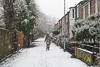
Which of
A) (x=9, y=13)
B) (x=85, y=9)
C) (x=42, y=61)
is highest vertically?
(x=85, y=9)

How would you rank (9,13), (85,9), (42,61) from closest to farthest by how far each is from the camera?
(42,61), (9,13), (85,9)

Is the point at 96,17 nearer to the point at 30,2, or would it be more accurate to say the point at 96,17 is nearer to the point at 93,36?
the point at 93,36

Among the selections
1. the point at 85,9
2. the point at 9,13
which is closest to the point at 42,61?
the point at 9,13

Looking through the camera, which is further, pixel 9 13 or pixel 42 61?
pixel 9 13

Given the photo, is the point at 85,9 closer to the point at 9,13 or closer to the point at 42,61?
the point at 9,13

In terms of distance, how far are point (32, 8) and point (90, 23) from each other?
42.8ft

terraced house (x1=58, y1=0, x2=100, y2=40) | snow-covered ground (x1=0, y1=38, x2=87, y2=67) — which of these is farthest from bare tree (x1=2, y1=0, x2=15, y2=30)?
terraced house (x1=58, y1=0, x2=100, y2=40)

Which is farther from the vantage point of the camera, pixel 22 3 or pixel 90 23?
pixel 22 3

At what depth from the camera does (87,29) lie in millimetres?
14211

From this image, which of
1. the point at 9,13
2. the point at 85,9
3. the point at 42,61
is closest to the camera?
the point at 42,61

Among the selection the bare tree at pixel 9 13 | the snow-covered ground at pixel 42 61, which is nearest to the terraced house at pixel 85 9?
the snow-covered ground at pixel 42 61

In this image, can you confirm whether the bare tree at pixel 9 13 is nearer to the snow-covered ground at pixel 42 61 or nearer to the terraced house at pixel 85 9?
the snow-covered ground at pixel 42 61

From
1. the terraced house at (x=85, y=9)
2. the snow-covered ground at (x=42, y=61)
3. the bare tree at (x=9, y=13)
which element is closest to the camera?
the snow-covered ground at (x=42, y=61)

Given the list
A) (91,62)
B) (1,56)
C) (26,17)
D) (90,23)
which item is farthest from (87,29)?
(26,17)
